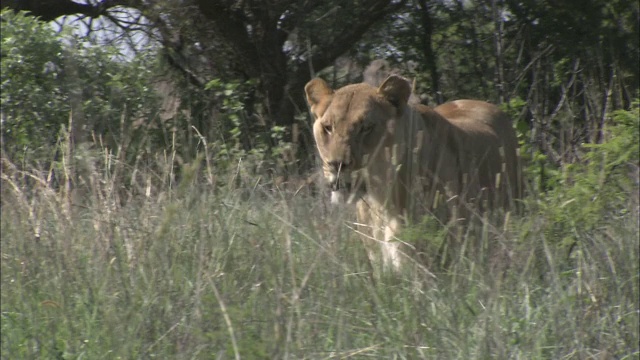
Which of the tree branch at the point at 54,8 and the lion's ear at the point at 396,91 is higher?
the tree branch at the point at 54,8

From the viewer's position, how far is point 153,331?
3.83 meters

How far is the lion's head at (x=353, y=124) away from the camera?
16.0ft

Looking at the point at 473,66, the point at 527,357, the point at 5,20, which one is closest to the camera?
the point at 527,357

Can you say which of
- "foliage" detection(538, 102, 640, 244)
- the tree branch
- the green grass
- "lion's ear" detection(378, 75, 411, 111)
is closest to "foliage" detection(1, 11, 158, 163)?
the tree branch

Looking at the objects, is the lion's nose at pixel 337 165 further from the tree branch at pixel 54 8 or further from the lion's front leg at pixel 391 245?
the tree branch at pixel 54 8

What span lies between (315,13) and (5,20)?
8.31 feet

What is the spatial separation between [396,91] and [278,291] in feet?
6.37

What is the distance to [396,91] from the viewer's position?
5293 mm

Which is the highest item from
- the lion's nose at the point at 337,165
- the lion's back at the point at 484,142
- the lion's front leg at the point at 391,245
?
the lion's nose at the point at 337,165

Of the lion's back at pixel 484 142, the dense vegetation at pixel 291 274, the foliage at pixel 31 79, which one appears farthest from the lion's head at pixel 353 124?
the foliage at pixel 31 79

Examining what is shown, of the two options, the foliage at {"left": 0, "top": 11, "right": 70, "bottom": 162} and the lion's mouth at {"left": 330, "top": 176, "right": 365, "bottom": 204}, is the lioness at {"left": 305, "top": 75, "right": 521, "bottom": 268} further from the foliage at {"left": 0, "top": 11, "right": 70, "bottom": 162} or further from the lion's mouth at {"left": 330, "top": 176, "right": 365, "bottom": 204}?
the foliage at {"left": 0, "top": 11, "right": 70, "bottom": 162}

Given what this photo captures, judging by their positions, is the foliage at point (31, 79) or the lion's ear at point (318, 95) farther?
the foliage at point (31, 79)

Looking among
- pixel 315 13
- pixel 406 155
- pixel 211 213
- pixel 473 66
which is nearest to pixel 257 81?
pixel 315 13

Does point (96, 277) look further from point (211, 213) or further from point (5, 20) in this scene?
point (5, 20)
